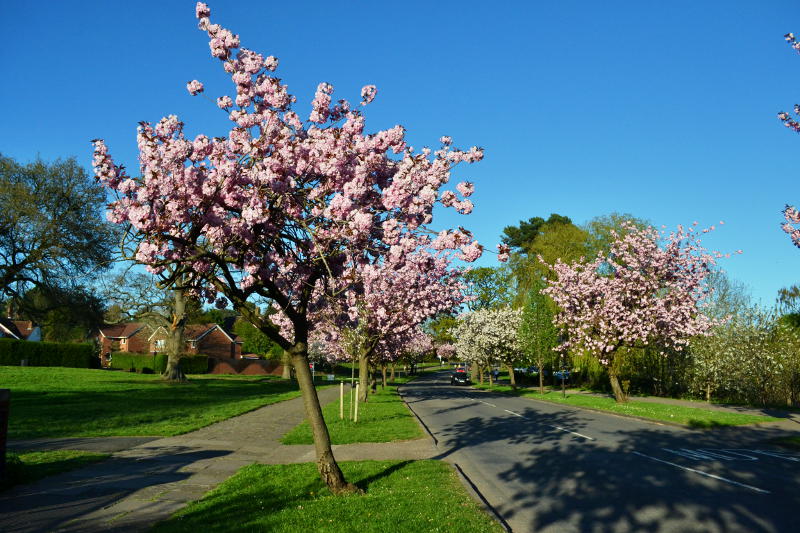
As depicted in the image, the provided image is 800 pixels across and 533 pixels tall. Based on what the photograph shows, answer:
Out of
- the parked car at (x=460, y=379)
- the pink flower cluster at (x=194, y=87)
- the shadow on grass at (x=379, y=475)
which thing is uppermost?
the pink flower cluster at (x=194, y=87)

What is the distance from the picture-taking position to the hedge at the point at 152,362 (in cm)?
6875

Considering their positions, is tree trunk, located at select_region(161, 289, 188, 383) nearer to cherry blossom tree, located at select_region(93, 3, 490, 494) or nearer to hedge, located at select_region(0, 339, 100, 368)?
hedge, located at select_region(0, 339, 100, 368)

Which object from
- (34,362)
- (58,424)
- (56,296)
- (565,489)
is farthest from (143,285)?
(565,489)

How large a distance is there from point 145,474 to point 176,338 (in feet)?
119

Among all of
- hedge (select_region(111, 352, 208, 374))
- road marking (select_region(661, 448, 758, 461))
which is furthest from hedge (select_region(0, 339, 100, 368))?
road marking (select_region(661, 448, 758, 461))

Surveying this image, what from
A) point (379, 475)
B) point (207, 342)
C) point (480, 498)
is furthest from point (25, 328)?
point (480, 498)

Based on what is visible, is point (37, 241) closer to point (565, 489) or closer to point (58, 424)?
point (58, 424)

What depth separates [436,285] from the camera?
976 inches

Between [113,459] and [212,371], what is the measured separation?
69445 mm

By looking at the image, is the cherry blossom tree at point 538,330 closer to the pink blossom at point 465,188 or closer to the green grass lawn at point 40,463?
the pink blossom at point 465,188

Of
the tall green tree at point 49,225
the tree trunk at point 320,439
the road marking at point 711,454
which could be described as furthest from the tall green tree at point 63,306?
the road marking at point 711,454

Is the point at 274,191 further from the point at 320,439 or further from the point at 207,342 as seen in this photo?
the point at 207,342

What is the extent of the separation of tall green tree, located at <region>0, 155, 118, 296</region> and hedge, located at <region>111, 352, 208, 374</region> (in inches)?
1565

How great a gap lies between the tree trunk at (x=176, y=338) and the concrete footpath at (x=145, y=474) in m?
26.6
